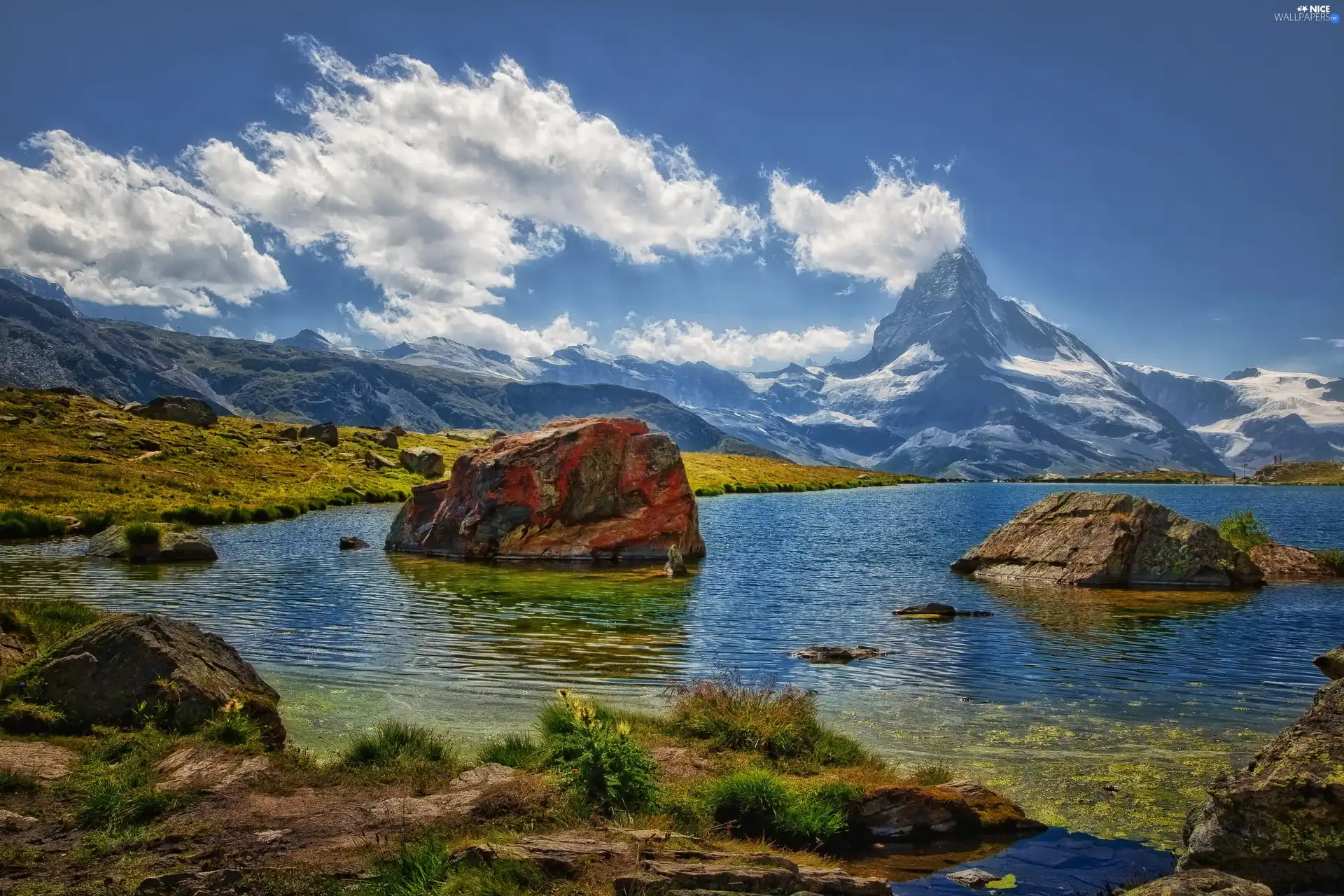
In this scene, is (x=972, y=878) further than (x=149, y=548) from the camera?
No

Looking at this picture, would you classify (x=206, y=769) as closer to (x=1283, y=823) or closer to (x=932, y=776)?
(x=932, y=776)

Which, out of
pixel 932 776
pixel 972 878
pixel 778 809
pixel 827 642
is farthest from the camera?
pixel 827 642

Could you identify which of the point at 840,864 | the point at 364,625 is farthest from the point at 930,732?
the point at 364,625

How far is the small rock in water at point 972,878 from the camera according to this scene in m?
11.1

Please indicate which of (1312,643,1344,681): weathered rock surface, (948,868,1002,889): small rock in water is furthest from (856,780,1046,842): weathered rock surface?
(1312,643,1344,681): weathered rock surface

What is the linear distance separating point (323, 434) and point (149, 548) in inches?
3713

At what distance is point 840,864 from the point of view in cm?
1152

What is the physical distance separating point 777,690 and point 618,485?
3497 cm

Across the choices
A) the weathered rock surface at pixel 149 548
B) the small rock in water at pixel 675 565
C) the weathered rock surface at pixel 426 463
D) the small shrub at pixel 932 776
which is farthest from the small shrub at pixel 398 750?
the weathered rock surface at pixel 426 463

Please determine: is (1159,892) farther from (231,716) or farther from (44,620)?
(44,620)

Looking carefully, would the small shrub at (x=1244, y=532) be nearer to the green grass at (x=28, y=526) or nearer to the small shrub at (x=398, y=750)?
the small shrub at (x=398, y=750)

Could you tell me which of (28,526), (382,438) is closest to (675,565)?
(28,526)

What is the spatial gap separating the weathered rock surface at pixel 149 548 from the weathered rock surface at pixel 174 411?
81.3 meters

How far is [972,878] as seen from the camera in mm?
11180
